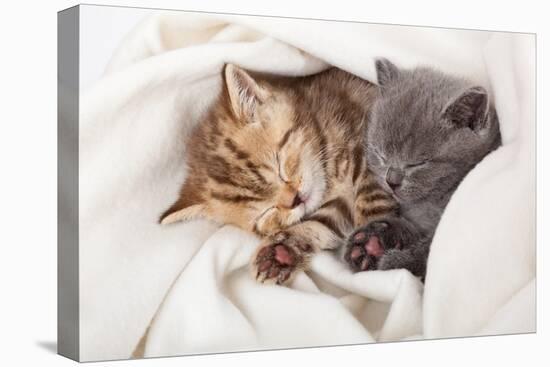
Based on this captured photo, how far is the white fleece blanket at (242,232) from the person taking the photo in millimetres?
2578

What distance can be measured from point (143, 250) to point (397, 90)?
3.45 feet

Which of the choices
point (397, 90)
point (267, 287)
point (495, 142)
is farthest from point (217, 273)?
point (495, 142)

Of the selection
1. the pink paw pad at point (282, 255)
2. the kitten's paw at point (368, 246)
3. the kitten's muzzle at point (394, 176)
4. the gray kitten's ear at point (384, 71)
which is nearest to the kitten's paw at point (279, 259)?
the pink paw pad at point (282, 255)

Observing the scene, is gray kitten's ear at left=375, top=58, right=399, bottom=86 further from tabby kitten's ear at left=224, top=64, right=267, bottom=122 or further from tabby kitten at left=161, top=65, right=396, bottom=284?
tabby kitten's ear at left=224, top=64, right=267, bottom=122

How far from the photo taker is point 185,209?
270 centimetres

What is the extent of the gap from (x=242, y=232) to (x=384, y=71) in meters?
0.76

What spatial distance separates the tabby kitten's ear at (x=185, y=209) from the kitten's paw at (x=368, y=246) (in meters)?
0.52

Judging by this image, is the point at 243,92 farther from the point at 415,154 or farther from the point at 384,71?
the point at 415,154

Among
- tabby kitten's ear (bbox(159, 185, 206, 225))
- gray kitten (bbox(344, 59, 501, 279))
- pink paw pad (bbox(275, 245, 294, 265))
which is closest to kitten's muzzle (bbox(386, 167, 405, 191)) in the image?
gray kitten (bbox(344, 59, 501, 279))

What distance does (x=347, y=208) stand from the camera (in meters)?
2.94

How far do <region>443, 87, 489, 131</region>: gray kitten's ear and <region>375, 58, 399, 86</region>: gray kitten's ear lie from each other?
0.23m

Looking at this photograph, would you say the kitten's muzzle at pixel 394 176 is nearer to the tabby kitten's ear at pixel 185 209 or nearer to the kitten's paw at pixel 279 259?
the kitten's paw at pixel 279 259

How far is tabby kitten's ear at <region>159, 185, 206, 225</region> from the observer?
105 inches

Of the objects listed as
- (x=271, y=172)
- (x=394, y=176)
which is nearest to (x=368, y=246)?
(x=394, y=176)
